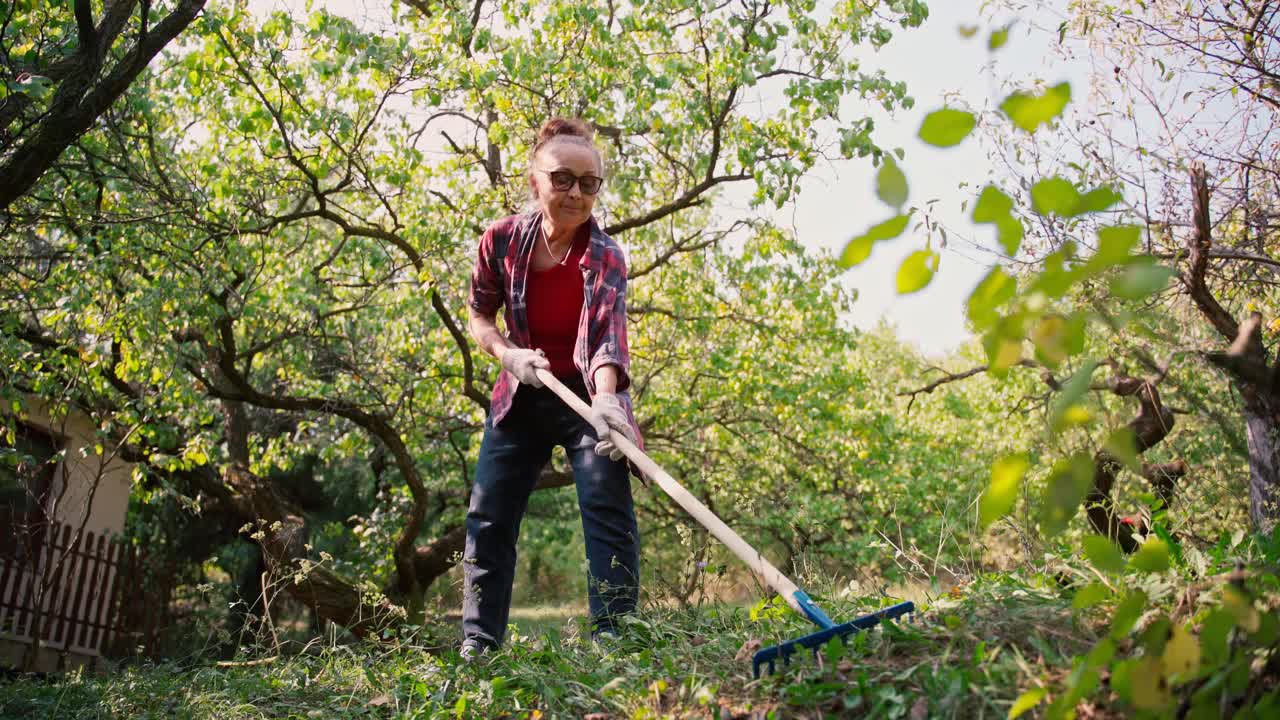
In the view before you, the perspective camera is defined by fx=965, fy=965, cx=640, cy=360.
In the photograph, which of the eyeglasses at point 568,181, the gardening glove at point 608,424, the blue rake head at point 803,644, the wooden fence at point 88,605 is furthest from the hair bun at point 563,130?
the wooden fence at point 88,605

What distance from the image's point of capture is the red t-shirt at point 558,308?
3.62 m

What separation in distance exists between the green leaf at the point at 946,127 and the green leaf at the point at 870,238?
9 cm

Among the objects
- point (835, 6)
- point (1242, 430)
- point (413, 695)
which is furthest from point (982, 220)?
point (1242, 430)

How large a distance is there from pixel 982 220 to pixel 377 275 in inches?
347

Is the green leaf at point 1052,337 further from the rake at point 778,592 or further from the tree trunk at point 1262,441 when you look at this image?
the tree trunk at point 1262,441

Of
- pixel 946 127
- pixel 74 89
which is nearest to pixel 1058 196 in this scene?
pixel 946 127

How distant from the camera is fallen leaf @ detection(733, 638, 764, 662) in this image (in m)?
2.32

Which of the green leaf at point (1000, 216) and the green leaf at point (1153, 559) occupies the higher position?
the green leaf at point (1000, 216)

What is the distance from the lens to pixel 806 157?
24.0ft

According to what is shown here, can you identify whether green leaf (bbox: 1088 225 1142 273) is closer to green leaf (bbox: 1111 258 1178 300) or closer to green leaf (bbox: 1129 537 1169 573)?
green leaf (bbox: 1111 258 1178 300)

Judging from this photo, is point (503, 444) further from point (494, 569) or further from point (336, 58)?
point (336, 58)

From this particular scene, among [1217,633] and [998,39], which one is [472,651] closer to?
[1217,633]

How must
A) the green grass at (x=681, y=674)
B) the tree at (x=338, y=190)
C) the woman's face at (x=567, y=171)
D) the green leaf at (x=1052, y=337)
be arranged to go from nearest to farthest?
the green leaf at (x=1052, y=337), the green grass at (x=681, y=674), the woman's face at (x=567, y=171), the tree at (x=338, y=190)

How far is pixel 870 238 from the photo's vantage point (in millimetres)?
1095
